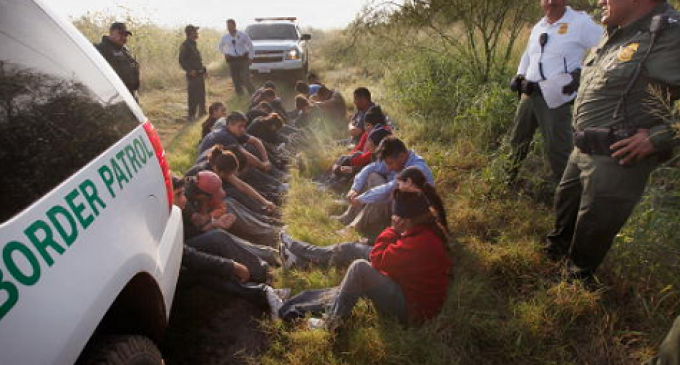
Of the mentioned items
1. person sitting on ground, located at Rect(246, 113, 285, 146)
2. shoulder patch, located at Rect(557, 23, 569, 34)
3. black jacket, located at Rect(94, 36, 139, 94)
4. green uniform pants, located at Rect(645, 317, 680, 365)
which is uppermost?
shoulder patch, located at Rect(557, 23, 569, 34)

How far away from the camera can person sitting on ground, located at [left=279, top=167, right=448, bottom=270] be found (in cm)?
305

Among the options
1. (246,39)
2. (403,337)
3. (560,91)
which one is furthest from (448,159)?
(246,39)

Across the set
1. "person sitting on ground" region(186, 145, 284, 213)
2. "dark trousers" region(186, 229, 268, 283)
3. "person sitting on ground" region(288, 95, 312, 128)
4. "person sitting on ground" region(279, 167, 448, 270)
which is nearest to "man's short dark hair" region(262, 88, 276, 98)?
"person sitting on ground" region(288, 95, 312, 128)

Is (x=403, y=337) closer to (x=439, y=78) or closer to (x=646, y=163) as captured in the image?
(x=646, y=163)

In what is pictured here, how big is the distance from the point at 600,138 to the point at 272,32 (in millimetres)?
11349

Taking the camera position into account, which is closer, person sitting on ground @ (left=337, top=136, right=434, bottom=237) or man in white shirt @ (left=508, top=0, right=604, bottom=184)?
man in white shirt @ (left=508, top=0, right=604, bottom=184)

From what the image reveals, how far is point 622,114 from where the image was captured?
2.24 m

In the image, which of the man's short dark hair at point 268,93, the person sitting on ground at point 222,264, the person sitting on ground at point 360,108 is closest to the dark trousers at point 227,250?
the person sitting on ground at point 222,264

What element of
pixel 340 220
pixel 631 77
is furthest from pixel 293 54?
pixel 631 77

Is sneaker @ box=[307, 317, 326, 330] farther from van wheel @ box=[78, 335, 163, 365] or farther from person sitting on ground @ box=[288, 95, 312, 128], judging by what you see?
person sitting on ground @ box=[288, 95, 312, 128]

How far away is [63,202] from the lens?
4.02ft

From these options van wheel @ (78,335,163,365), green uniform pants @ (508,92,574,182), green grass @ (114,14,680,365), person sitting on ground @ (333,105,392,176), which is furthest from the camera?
person sitting on ground @ (333,105,392,176)

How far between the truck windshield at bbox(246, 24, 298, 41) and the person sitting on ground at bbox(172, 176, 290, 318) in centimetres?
982

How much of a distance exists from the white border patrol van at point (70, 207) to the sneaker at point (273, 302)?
0.95 metres
